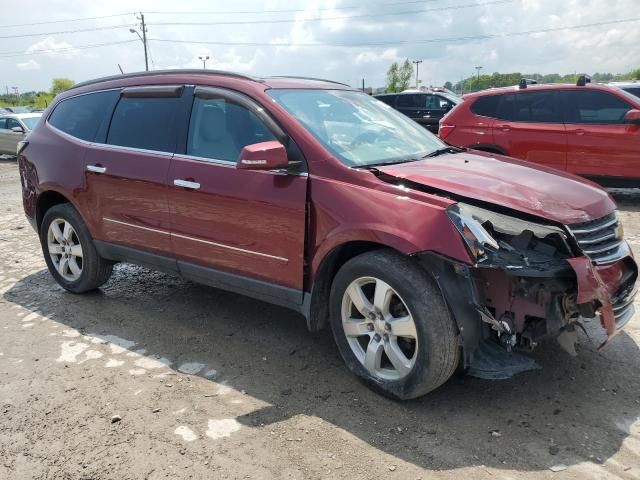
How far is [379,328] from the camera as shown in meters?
3.18

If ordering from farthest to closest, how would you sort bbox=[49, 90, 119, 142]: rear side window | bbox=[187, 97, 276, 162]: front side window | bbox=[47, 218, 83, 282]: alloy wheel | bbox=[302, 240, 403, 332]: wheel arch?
1. bbox=[47, 218, 83, 282]: alloy wheel
2. bbox=[49, 90, 119, 142]: rear side window
3. bbox=[187, 97, 276, 162]: front side window
4. bbox=[302, 240, 403, 332]: wheel arch

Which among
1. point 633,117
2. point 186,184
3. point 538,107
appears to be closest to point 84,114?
point 186,184

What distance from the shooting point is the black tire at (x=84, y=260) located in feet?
15.9

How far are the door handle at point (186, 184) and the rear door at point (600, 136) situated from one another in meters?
6.37

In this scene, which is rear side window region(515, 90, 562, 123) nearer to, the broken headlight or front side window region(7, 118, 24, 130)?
the broken headlight

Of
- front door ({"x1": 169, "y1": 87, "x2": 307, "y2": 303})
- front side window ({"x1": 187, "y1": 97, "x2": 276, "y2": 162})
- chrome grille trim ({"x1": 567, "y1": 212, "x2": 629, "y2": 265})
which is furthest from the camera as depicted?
Result: front side window ({"x1": 187, "y1": 97, "x2": 276, "y2": 162})

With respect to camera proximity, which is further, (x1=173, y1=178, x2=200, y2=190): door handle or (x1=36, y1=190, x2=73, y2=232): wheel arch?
(x1=36, y1=190, x2=73, y2=232): wheel arch

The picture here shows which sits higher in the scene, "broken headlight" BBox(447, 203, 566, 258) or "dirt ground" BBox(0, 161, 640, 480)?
"broken headlight" BBox(447, 203, 566, 258)

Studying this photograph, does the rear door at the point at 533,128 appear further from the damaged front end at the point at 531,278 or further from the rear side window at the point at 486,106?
the damaged front end at the point at 531,278

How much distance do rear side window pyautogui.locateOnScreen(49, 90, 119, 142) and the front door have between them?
111cm

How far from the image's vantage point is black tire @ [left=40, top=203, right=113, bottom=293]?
Result: 4836 mm

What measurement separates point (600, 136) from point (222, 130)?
6.33 meters

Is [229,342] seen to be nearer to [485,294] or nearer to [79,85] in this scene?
[485,294]

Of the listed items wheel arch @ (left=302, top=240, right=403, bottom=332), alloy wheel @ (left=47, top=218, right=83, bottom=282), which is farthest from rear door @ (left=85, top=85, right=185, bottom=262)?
wheel arch @ (left=302, top=240, right=403, bottom=332)
